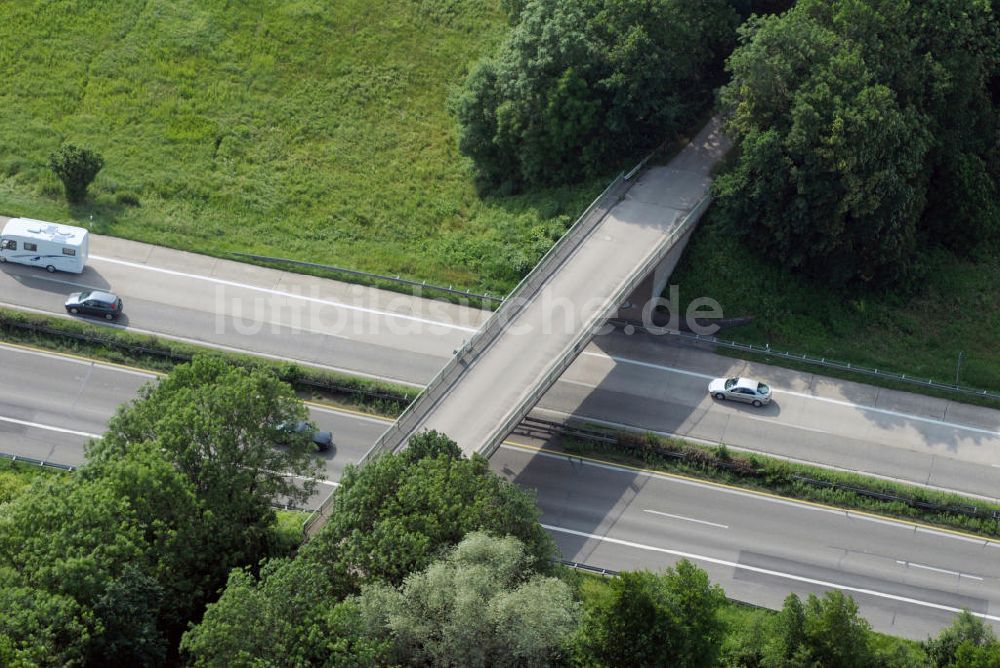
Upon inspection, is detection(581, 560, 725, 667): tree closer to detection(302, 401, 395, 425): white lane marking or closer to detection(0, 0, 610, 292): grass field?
detection(302, 401, 395, 425): white lane marking

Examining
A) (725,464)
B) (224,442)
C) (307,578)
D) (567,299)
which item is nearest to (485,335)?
(567,299)

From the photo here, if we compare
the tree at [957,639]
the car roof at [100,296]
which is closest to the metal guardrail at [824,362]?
the tree at [957,639]

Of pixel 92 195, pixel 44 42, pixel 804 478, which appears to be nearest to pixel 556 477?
pixel 804 478

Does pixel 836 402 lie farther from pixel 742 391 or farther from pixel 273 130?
pixel 273 130

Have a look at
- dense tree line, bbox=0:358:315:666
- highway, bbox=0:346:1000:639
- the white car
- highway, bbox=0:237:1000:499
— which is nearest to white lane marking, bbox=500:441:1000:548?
highway, bbox=0:346:1000:639

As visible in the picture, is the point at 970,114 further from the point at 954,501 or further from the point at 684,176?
the point at 954,501
